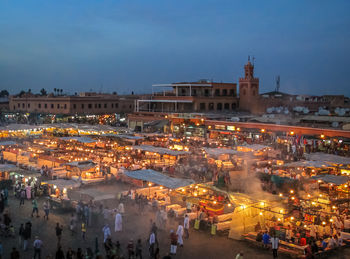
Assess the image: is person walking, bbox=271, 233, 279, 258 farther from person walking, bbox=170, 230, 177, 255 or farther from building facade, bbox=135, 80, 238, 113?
building facade, bbox=135, 80, 238, 113

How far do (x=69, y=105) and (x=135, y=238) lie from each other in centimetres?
4198

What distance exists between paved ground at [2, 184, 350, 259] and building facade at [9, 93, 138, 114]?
39.5m

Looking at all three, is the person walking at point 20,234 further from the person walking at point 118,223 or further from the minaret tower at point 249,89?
the minaret tower at point 249,89

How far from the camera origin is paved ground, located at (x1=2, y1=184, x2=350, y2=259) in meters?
9.62

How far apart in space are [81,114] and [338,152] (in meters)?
35.5

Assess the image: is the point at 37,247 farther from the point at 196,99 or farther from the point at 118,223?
the point at 196,99

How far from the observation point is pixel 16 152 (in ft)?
69.5

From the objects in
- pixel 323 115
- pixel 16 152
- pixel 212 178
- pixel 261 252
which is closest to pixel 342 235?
pixel 261 252

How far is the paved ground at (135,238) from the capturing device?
9625mm

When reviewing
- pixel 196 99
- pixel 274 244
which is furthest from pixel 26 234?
pixel 196 99

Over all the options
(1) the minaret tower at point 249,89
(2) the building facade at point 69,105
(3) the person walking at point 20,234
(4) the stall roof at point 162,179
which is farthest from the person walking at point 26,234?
(2) the building facade at point 69,105

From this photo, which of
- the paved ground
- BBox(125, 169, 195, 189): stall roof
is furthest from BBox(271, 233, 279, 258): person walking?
BBox(125, 169, 195, 189): stall roof

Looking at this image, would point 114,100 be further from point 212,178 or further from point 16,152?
point 212,178

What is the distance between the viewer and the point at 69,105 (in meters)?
50.0
